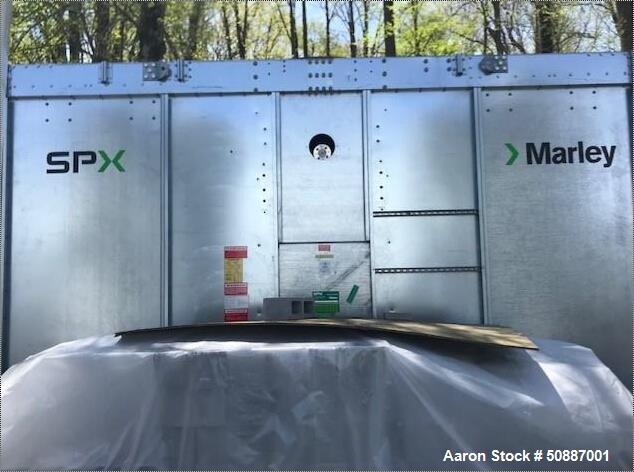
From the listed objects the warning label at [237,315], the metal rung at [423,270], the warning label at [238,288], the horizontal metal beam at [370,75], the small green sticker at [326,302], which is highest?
the horizontal metal beam at [370,75]

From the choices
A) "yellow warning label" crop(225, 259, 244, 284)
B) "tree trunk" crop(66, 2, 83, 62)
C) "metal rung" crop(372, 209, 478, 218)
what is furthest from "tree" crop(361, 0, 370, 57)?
"yellow warning label" crop(225, 259, 244, 284)

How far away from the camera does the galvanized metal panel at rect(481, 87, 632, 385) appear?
332 cm

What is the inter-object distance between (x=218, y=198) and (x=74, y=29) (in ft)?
33.6

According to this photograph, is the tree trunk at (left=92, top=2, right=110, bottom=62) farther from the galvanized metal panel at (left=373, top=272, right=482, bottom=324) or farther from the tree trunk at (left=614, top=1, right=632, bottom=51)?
the galvanized metal panel at (left=373, top=272, right=482, bottom=324)

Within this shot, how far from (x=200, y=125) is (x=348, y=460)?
2.32 meters

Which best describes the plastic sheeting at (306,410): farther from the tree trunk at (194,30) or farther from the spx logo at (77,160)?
the tree trunk at (194,30)

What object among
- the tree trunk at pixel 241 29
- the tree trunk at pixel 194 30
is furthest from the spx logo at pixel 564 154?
the tree trunk at pixel 241 29

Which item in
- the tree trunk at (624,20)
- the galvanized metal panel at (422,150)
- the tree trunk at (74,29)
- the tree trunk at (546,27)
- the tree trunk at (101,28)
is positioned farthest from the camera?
the tree trunk at (101,28)

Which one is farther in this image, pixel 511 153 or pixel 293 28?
pixel 293 28

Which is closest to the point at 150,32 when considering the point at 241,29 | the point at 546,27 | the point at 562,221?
the point at 241,29

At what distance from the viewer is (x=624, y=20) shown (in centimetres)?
946

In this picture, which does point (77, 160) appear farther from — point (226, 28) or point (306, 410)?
point (226, 28)

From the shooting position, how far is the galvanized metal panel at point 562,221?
3324 mm

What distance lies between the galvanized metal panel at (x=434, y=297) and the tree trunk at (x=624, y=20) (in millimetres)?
7765
